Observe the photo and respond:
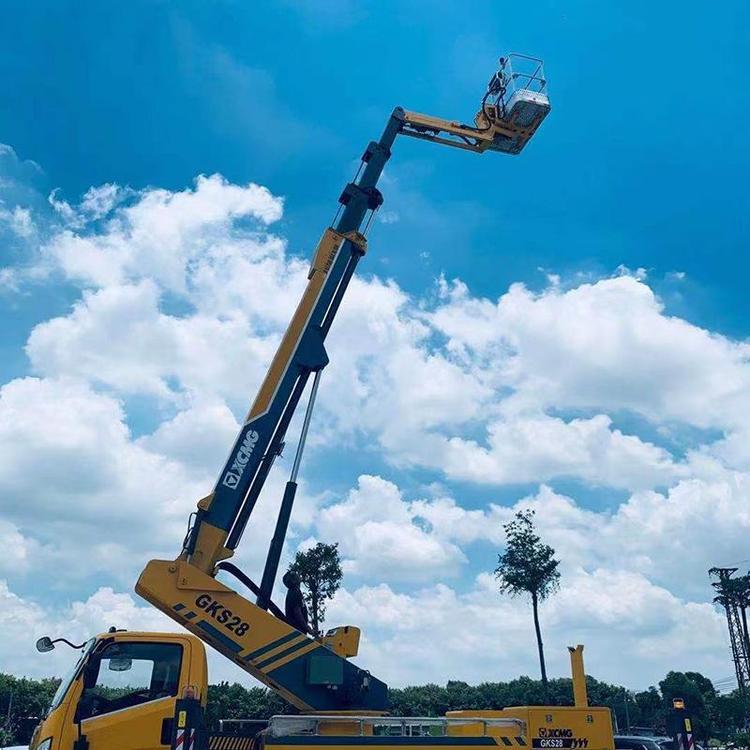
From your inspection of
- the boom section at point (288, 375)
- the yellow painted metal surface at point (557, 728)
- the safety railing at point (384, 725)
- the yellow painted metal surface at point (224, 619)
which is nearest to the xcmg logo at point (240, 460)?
the boom section at point (288, 375)

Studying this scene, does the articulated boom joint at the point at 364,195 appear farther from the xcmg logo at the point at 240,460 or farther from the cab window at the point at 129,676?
the cab window at the point at 129,676

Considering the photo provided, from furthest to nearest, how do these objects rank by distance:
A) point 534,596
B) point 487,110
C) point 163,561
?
1. point 534,596
2. point 487,110
3. point 163,561

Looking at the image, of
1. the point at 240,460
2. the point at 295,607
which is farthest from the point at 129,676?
the point at 240,460

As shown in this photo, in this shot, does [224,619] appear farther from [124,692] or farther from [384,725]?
[384,725]

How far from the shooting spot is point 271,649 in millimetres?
10945

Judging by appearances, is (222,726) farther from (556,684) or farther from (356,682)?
(556,684)

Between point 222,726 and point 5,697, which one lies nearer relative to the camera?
point 222,726

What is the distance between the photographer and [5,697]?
56156 mm

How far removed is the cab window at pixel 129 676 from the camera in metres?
8.95

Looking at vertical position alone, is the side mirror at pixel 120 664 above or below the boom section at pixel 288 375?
below

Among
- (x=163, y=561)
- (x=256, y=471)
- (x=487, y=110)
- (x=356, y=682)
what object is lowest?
(x=356, y=682)

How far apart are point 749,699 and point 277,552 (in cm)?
5750

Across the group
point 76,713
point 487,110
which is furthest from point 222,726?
point 487,110

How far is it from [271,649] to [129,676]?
2322mm
